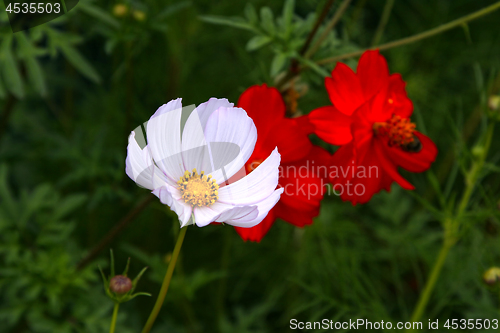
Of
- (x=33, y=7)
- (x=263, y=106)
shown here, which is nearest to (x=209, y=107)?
(x=263, y=106)

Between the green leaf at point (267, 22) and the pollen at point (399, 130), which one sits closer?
the pollen at point (399, 130)

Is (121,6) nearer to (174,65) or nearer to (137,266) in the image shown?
(174,65)

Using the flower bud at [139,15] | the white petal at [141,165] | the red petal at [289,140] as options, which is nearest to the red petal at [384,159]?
the red petal at [289,140]

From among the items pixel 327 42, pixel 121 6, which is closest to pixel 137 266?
pixel 121 6

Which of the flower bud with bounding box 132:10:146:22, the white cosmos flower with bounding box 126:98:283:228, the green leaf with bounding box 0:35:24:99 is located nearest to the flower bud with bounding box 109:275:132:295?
the white cosmos flower with bounding box 126:98:283:228

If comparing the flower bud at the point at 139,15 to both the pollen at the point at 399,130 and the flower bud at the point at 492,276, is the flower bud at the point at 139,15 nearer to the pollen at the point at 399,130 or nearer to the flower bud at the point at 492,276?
the pollen at the point at 399,130

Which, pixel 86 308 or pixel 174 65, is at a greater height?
pixel 174 65
